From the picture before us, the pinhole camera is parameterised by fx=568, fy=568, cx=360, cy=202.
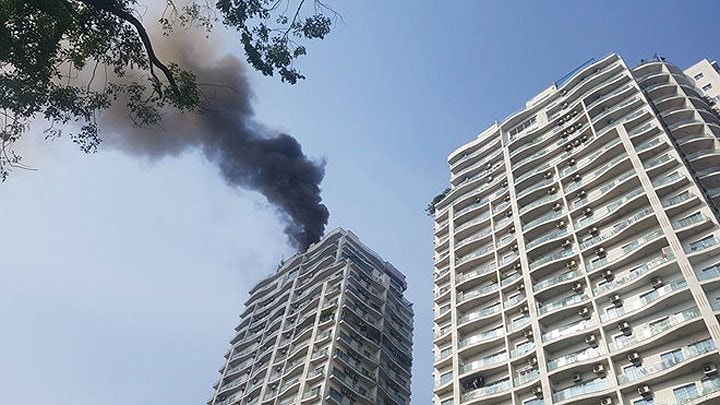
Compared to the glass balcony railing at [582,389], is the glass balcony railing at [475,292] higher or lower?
higher

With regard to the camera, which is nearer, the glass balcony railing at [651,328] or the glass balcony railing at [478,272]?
the glass balcony railing at [651,328]

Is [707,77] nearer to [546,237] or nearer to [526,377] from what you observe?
[546,237]

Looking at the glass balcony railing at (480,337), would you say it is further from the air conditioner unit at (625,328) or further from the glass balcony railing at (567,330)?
the air conditioner unit at (625,328)

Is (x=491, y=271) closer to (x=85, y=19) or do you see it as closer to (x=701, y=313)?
(x=701, y=313)

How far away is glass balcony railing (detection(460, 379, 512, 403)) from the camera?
29875mm

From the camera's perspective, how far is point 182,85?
47.9 feet

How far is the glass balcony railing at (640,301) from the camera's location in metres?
26.6

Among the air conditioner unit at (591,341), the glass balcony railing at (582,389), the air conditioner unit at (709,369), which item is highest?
the air conditioner unit at (591,341)

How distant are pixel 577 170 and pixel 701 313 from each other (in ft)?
52.2

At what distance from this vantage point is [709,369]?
75.3 feet

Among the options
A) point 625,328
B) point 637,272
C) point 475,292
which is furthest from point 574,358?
point 475,292

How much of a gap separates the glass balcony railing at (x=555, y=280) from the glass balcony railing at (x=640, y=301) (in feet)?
12.2

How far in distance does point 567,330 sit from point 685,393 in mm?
7216

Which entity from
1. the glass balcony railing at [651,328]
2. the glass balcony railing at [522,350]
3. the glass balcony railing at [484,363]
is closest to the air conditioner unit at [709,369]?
the glass balcony railing at [651,328]
